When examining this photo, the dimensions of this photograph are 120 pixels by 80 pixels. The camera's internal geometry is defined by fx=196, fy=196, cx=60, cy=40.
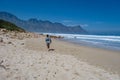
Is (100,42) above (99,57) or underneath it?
→ above

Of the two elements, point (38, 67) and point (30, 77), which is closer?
point (30, 77)

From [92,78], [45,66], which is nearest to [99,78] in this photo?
[92,78]

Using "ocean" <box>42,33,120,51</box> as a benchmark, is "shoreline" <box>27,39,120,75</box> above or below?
below

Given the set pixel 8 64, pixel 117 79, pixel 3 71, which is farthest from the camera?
pixel 8 64

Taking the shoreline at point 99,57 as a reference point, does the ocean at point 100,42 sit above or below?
above

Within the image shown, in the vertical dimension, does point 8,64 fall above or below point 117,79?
above

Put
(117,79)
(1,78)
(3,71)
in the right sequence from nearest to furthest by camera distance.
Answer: (1,78)
(3,71)
(117,79)

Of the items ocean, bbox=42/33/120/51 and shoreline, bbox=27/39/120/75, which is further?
ocean, bbox=42/33/120/51

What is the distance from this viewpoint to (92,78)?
7141mm

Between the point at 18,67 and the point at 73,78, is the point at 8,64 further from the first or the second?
the point at 73,78

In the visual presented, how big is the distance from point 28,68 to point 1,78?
145 cm

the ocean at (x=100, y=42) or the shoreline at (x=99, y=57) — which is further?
the ocean at (x=100, y=42)

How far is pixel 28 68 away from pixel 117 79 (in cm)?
346

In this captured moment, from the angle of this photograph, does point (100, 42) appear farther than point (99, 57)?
Yes
